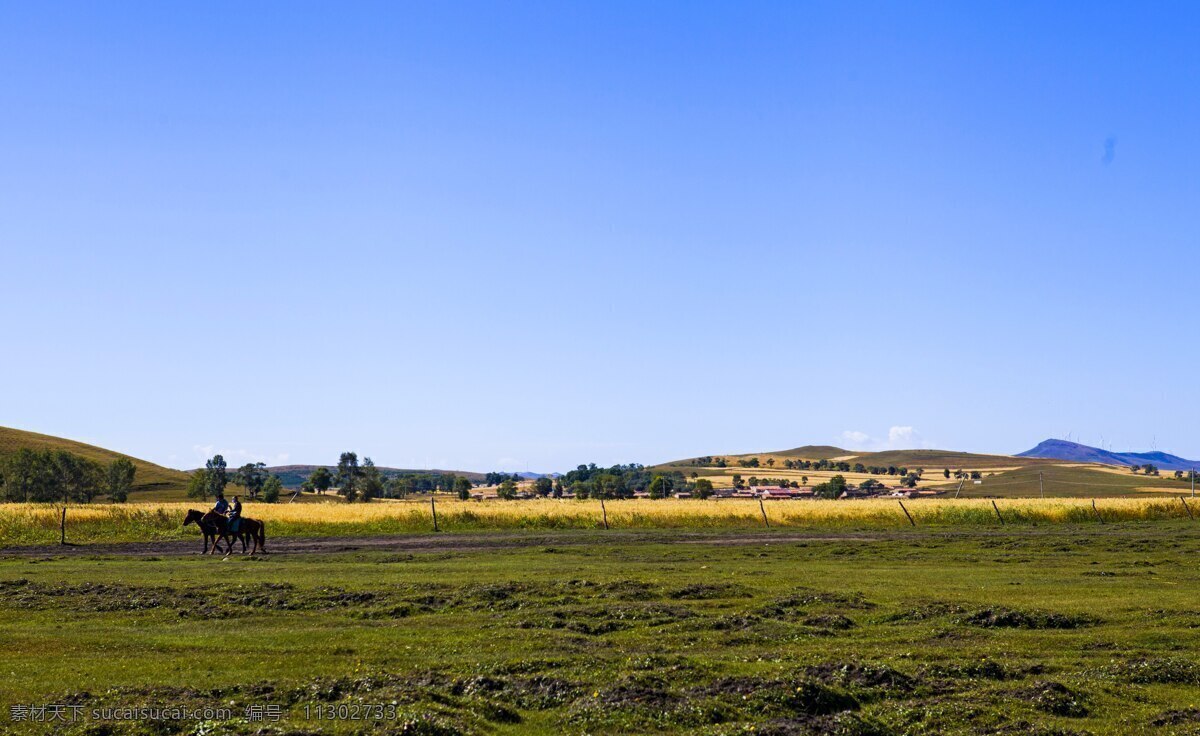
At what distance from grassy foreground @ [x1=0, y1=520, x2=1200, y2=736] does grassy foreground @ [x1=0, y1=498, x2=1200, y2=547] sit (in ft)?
76.4

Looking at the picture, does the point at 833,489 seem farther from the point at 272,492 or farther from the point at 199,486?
the point at 199,486

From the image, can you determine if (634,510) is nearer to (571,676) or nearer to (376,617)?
(376,617)

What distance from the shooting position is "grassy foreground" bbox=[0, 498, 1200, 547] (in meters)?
60.3

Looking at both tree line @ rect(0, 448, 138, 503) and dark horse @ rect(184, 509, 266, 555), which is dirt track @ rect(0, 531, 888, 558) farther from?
tree line @ rect(0, 448, 138, 503)

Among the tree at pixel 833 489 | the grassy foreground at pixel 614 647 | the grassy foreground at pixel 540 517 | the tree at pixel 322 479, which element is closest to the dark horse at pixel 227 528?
the grassy foreground at pixel 614 647

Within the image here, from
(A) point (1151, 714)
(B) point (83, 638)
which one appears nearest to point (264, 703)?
(B) point (83, 638)

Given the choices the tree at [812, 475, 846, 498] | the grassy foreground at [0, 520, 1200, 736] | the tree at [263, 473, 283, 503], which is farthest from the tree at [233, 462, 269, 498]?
the grassy foreground at [0, 520, 1200, 736]

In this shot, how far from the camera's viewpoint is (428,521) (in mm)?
64625

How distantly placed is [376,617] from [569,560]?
1626 cm

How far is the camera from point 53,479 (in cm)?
14238

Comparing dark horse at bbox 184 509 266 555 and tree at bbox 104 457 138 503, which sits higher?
tree at bbox 104 457 138 503

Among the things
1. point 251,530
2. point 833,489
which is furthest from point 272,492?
point 251,530

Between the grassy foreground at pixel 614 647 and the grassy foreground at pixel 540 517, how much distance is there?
23.3 m

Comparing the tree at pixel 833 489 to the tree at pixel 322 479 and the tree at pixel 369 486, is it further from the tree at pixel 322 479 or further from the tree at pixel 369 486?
the tree at pixel 322 479
